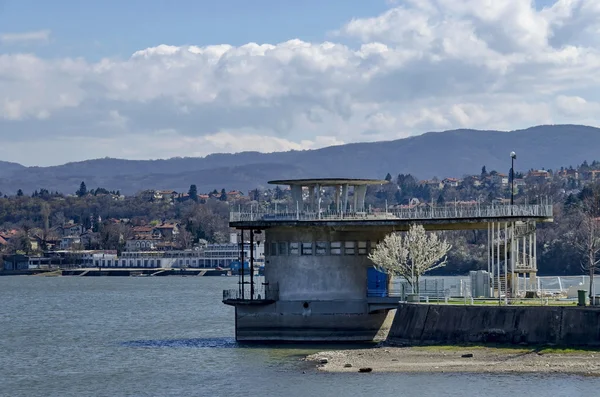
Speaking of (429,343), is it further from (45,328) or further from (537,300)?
(45,328)

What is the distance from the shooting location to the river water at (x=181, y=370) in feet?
184

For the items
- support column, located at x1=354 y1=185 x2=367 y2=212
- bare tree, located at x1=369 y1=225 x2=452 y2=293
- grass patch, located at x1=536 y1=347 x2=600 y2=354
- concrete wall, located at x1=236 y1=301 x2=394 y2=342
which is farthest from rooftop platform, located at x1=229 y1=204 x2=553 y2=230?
grass patch, located at x1=536 y1=347 x2=600 y2=354

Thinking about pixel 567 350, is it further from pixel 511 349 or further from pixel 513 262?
pixel 513 262

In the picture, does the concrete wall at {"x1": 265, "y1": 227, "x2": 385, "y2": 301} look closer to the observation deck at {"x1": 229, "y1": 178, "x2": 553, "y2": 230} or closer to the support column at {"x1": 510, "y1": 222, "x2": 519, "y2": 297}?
the observation deck at {"x1": 229, "y1": 178, "x2": 553, "y2": 230}

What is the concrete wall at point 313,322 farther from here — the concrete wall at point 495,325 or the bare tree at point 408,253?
the concrete wall at point 495,325

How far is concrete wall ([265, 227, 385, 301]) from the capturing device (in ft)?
248

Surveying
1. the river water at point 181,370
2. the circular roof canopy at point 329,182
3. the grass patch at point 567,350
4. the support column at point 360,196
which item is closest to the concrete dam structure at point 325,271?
the circular roof canopy at point 329,182

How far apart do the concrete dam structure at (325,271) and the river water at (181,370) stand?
2.57m

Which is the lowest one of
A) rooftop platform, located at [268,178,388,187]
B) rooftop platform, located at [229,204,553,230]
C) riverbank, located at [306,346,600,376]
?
riverbank, located at [306,346,600,376]

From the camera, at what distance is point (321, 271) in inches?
2982

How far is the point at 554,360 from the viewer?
194ft

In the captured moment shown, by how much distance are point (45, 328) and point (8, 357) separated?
76.1 feet

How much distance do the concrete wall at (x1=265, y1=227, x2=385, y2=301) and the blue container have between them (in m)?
0.24

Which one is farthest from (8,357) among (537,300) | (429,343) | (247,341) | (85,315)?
(85,315)
